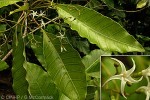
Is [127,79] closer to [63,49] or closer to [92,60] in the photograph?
[63,49]

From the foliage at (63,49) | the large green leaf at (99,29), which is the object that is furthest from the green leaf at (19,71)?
the large green leaf at (99,29)

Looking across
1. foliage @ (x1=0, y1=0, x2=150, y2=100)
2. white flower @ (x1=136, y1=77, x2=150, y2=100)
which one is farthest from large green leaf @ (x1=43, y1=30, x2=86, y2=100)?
white flower @ (x1=136, y1=77, x2=150, y2=100)

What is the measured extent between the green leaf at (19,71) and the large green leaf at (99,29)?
13cm

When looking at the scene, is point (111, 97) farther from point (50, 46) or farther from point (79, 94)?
point (50, 46)

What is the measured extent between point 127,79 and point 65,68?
5.6 inches

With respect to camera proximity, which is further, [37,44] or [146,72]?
[37,44]

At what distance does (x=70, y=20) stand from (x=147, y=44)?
3.24 feet

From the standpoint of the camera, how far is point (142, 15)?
6.15 feet

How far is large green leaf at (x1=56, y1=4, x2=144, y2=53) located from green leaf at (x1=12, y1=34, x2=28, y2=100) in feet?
0.44

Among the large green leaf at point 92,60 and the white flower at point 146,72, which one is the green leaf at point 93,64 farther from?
the white flower at point 146,72

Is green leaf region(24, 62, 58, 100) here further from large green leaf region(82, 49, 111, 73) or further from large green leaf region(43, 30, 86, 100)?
large green leaf region(82, 49, 111, 73)

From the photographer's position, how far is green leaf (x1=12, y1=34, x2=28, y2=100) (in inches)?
33.2

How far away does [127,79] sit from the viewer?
0.78m

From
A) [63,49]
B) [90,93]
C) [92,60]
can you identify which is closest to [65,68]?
[63,49]
